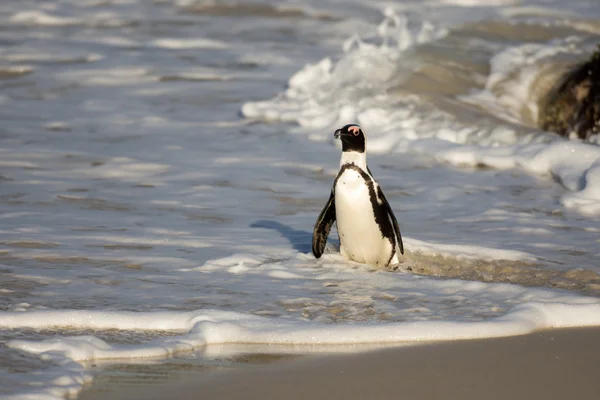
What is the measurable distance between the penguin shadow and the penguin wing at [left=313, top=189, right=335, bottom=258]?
0.69 ft

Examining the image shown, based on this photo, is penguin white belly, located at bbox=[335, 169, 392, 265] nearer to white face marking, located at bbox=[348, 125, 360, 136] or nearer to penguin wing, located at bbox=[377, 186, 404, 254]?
penguin wing, located at bbox=[377, 186, 404, 254]

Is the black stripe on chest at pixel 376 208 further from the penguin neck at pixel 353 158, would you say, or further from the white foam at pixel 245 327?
the white foam at pixel 245 327

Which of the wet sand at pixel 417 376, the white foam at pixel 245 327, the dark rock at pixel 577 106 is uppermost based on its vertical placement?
the dark rock at pixel 577 106

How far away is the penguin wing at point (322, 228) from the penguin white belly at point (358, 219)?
0.35 feet

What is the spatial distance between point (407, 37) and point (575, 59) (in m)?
2.27

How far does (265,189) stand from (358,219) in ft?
6.77

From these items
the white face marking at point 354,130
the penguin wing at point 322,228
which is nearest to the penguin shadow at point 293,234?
the penguin wing at point 322,228

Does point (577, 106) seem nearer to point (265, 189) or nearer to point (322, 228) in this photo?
point (265, 189)

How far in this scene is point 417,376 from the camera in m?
3.99

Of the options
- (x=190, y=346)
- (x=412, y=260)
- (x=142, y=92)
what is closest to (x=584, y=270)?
(x=412, y=260)

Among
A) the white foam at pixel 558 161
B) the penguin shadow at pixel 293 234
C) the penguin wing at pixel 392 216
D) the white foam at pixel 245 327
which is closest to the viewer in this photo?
the white foam at pixel 245 327

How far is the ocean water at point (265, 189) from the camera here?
4617 mm

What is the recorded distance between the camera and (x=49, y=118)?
10.2 metres

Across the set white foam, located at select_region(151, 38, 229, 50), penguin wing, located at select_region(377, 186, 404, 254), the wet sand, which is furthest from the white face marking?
white foam, located at select_region(151, 38, 229, 50)
